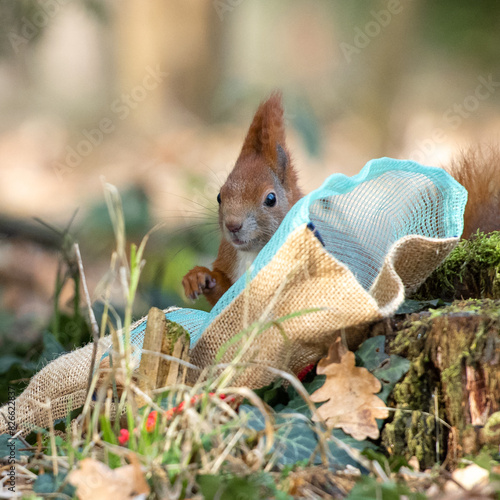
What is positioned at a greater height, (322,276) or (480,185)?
(480,185)

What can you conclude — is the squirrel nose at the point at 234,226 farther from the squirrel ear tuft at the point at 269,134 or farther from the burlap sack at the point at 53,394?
the burlap sack at the point at 53,394

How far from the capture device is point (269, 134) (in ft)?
6.18

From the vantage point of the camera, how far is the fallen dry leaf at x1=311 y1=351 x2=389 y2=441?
1105mm

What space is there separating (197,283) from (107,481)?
3.34 feet

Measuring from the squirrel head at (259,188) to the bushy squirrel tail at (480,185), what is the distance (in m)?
0.51

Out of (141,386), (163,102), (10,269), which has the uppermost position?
(163,102)

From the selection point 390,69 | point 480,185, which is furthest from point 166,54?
point 480,185

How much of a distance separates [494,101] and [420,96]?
0.42 meters

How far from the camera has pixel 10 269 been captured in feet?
10.6

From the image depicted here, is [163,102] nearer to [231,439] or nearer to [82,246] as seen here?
[82,246]

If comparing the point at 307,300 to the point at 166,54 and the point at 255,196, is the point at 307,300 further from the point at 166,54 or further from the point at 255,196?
the point at 166,54

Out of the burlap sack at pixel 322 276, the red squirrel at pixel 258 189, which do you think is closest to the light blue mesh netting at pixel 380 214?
the burlap sack at pixel 322 276

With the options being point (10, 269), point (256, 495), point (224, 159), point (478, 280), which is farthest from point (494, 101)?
point (256, 495)

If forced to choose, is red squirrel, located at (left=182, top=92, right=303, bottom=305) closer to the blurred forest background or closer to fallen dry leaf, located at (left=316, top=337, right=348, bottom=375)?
fallen dry leaf, located at (left=316, top=337, right=348, bottom=375)
